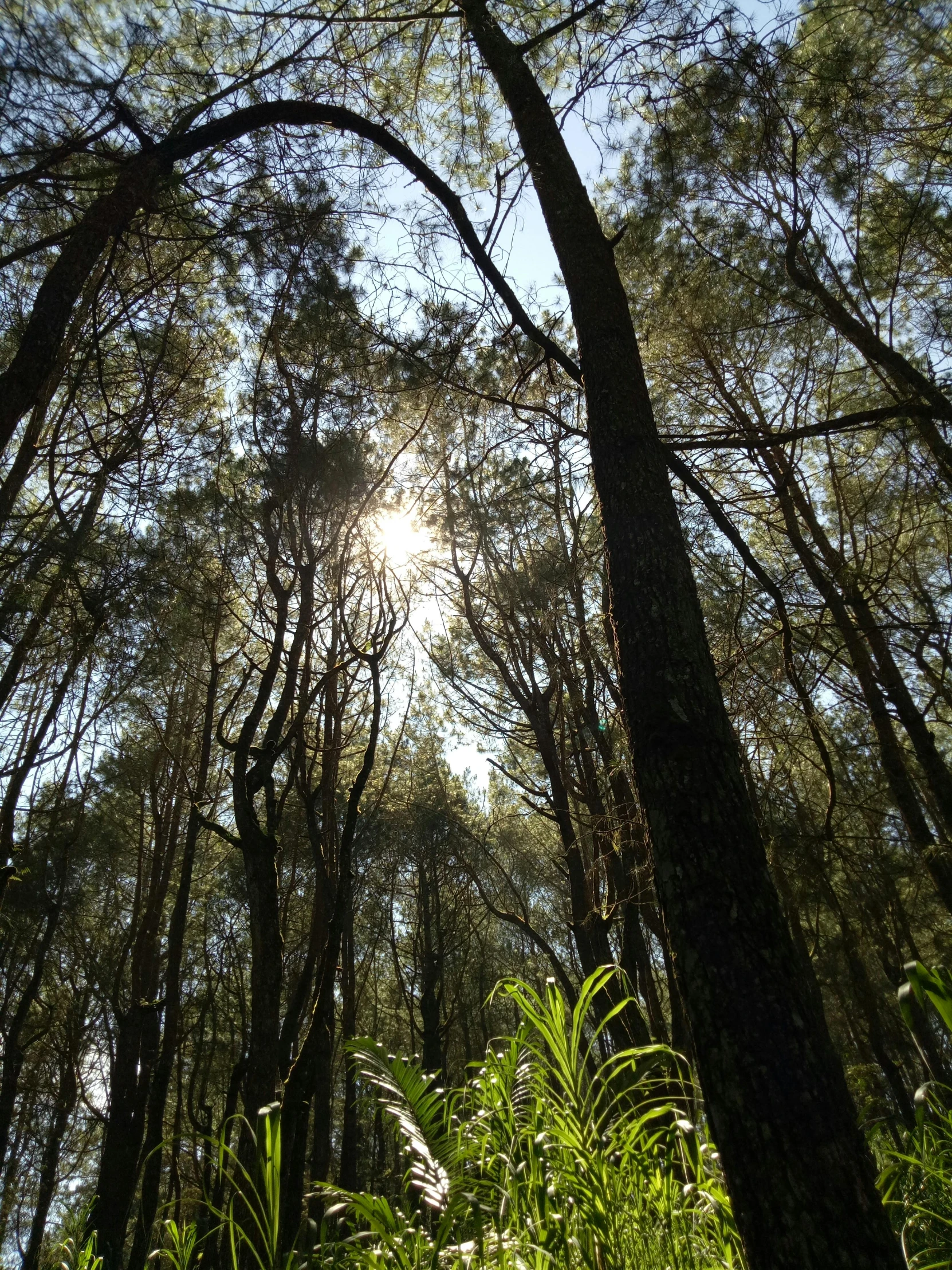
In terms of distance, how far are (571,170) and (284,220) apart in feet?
5.88

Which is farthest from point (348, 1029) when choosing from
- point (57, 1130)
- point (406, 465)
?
point (406, 465)

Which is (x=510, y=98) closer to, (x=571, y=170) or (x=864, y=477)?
(x=571, y=170)

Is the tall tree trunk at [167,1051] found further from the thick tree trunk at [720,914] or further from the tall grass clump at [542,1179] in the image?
the thick tree trunk at [720,914]

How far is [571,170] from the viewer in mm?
3002

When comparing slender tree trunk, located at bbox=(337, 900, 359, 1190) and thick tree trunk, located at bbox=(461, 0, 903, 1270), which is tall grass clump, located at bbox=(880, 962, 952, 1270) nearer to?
thick tree trunk, located at bbox=(461, 0, 903, 1270)

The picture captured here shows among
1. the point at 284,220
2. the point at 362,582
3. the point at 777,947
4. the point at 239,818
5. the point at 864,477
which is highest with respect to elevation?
the point at 864,477

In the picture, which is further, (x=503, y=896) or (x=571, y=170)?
(x=503, y=896)

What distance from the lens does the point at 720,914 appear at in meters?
1.54

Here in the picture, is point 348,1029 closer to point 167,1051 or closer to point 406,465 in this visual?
point 167,1051

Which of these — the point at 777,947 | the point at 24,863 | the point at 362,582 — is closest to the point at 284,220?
the point at 362,582

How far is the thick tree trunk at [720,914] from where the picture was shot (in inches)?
50.9

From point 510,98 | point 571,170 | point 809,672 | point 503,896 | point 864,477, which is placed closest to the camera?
point 571,170

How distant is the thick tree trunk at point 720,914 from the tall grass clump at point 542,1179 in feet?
1.26

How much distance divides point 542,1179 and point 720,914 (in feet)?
3.59
